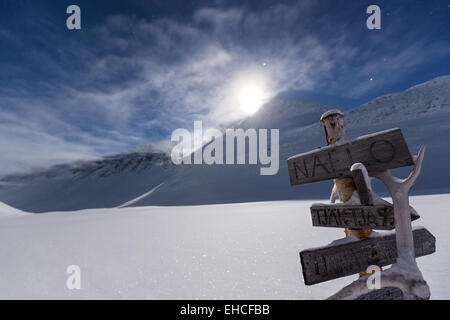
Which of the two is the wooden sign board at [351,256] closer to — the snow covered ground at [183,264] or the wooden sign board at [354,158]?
the wooden sign board at [354,158]

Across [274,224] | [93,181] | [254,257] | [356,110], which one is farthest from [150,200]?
[93,181]

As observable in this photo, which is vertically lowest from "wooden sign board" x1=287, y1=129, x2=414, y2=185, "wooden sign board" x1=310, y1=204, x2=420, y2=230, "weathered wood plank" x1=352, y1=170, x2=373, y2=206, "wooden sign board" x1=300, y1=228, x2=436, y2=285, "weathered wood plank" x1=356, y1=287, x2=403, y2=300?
"weathered wood plank" x1=356, y1=287, x2=403, y2=300

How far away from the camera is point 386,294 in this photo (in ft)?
5.17

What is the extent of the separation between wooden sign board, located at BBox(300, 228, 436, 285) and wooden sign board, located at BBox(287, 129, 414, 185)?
594 mm

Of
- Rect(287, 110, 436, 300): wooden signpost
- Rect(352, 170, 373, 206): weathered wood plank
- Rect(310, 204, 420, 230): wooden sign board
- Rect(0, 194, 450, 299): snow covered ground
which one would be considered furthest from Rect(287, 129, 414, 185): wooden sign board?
Rect(0, 194, 450, 299): snow covered ground

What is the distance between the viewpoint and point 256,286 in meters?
3.14

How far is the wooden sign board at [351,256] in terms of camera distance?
5.81 feet

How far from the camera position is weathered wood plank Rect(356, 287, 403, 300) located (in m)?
1.57

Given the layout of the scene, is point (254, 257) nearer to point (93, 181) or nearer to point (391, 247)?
point (391, 247)

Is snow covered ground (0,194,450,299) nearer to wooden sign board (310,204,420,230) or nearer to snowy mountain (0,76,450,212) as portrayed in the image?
wooden sign board (310,204,420,230)

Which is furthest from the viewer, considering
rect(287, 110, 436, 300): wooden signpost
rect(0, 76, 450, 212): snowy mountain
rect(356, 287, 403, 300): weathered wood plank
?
rect(0, 76, 450, 212): snowy mountain

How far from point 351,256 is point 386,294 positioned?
1.05ft

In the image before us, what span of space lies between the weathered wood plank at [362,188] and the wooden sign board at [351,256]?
0.37m

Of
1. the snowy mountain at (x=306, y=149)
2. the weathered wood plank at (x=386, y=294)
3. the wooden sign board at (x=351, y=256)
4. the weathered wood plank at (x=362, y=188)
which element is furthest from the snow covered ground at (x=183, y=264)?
the snowy mountain at (x=306, y=149)
